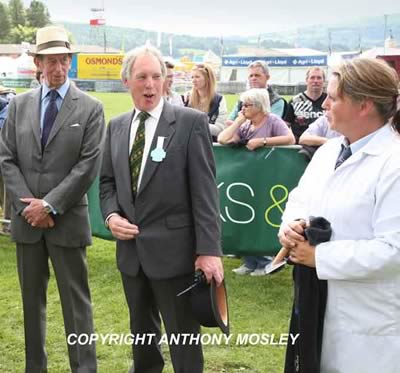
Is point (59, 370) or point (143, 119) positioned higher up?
point (143, 119)

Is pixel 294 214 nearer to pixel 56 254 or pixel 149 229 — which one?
pixel 149 229

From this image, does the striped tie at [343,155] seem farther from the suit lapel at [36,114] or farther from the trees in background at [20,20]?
the trees in background at [20,20]

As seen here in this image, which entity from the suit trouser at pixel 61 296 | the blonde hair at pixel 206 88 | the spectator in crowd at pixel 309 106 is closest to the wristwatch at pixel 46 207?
the suit trouser at pixel 61 296

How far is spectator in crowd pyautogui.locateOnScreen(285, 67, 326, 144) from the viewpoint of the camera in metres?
6.01

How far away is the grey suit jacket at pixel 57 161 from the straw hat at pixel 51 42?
0.81 feet

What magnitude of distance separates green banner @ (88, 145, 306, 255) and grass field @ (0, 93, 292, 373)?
433mm

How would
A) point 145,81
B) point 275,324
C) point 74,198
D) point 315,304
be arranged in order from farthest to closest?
1. point 275,324
2. point 74,198
3. point 145,81
4. point 315,304

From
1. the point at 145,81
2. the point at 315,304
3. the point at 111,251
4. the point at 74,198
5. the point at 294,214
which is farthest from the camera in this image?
the point at 111,251

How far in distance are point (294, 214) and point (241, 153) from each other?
3.09 m

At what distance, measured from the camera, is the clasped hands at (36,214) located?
3.40 m

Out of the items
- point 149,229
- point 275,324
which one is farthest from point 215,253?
point 275,324

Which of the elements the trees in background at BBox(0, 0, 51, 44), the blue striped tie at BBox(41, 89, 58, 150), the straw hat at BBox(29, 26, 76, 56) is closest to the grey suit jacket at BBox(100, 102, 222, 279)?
the blue striped tie at BBox(41, 89, 58, 150)

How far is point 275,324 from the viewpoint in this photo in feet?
15.2

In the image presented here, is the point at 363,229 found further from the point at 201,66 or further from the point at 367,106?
the point at 201,66
